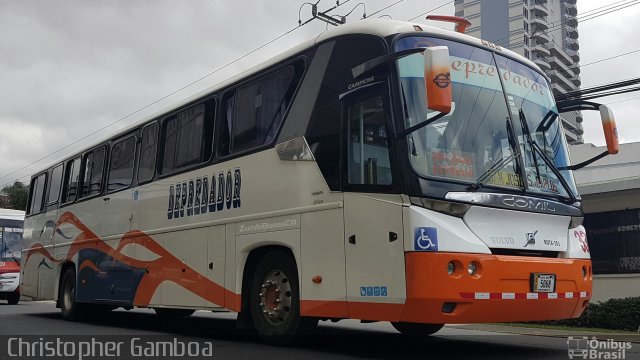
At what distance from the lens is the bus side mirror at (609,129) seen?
24.4 ft

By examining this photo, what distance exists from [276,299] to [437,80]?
3.45m

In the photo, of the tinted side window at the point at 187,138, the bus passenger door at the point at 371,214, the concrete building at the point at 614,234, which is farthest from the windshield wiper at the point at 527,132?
the concrete building at the point at 614,234

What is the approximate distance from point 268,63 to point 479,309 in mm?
4192

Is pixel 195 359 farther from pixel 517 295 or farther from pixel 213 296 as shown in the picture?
pixel 517 295

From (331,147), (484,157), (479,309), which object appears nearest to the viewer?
(479,309)

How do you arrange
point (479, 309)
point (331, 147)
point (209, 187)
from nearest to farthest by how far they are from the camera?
point (479, 309) < point (331, 147) < point (209, 187)

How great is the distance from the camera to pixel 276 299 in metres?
7.74

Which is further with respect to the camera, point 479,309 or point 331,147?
point 331,147

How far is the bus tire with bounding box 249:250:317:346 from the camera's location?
7457 mm

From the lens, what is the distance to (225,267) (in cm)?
849

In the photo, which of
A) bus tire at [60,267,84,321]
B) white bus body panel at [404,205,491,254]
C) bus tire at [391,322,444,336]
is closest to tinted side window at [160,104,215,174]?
bus tire at [391,322,444,336]

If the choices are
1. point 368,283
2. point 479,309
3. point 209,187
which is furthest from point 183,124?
point 479,309

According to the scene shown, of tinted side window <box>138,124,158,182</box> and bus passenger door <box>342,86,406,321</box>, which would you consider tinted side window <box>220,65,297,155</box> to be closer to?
bus passenger door <box>342,86,406,321</box>

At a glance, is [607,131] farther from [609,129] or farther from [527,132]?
[527,132]
